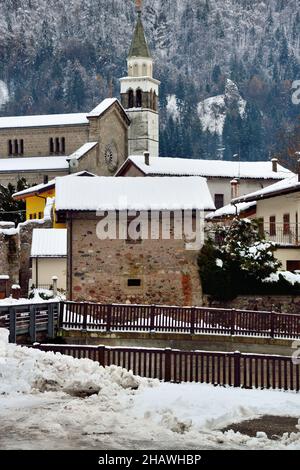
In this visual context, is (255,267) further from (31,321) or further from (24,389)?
(24,389)

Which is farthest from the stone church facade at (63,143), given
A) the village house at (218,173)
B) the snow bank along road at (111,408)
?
the snow bank along road at (111,408)

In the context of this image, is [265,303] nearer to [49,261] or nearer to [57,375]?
[49,261]

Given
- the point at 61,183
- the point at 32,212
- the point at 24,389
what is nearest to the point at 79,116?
the point at 32,212

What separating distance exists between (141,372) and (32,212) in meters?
57.3

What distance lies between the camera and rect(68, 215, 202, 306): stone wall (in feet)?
139

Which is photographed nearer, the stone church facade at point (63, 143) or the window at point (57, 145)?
the stone church facade at point (63, 143)

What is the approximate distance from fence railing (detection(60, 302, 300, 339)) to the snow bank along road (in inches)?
337

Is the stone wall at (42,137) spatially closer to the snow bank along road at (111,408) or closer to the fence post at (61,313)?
the fence post at (61,313)

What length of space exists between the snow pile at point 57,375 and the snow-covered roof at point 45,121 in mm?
84796

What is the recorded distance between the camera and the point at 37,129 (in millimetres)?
110562

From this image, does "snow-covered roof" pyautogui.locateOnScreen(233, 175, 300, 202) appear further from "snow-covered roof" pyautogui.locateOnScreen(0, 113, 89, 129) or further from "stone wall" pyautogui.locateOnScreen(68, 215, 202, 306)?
"snow-covered roof" pyautogui.locateOnScreen(0, 113, 89, 129)

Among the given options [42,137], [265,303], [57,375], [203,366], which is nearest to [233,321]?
[265,303]

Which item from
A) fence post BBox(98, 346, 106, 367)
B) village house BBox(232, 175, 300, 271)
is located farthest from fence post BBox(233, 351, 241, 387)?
village house BBox(232, 175, 300, 271)

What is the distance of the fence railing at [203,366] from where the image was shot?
84.3ft
